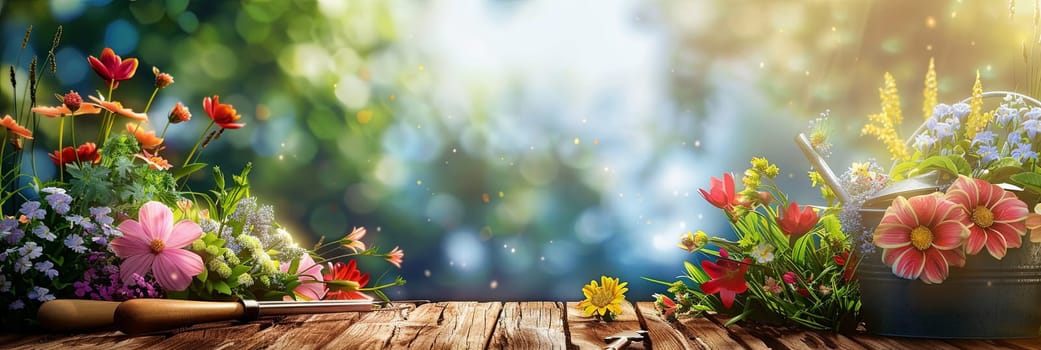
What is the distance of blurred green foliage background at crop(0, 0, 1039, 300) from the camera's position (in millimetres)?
2430

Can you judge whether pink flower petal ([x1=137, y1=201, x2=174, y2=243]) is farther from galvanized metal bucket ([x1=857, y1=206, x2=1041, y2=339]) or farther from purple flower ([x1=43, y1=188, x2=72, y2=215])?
galvanized metal bucket ([x1=857, y1=206, x2=1041, y2=339])

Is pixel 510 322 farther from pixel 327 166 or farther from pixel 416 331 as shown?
pixel 327 166

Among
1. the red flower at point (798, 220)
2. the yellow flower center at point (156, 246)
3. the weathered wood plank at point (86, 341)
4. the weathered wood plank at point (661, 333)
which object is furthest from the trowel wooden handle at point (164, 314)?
the red flower at point (798, 220)

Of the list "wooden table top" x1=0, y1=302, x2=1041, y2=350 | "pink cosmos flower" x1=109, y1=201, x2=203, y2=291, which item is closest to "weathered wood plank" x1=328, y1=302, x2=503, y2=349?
"wooden table top" x1=0, y1=302, x2=1041, y2=350

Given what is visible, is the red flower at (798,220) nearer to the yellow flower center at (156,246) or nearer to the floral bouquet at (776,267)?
the floral bouquet at (776,267)

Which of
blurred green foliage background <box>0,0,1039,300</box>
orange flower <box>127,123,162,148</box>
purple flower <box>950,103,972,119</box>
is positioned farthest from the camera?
blurred green foliage background <box>0,0,1039,300</box>

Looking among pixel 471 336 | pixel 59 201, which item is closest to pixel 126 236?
pixel 59 201

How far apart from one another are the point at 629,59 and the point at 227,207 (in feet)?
3.96

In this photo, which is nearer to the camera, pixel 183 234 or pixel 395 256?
pixel 183 234

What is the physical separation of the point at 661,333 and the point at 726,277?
0.26 m

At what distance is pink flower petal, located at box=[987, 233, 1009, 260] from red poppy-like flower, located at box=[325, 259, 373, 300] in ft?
4.64

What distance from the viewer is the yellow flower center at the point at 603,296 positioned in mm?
1877

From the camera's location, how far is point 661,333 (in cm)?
166

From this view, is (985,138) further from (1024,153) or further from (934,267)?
(934,267)
